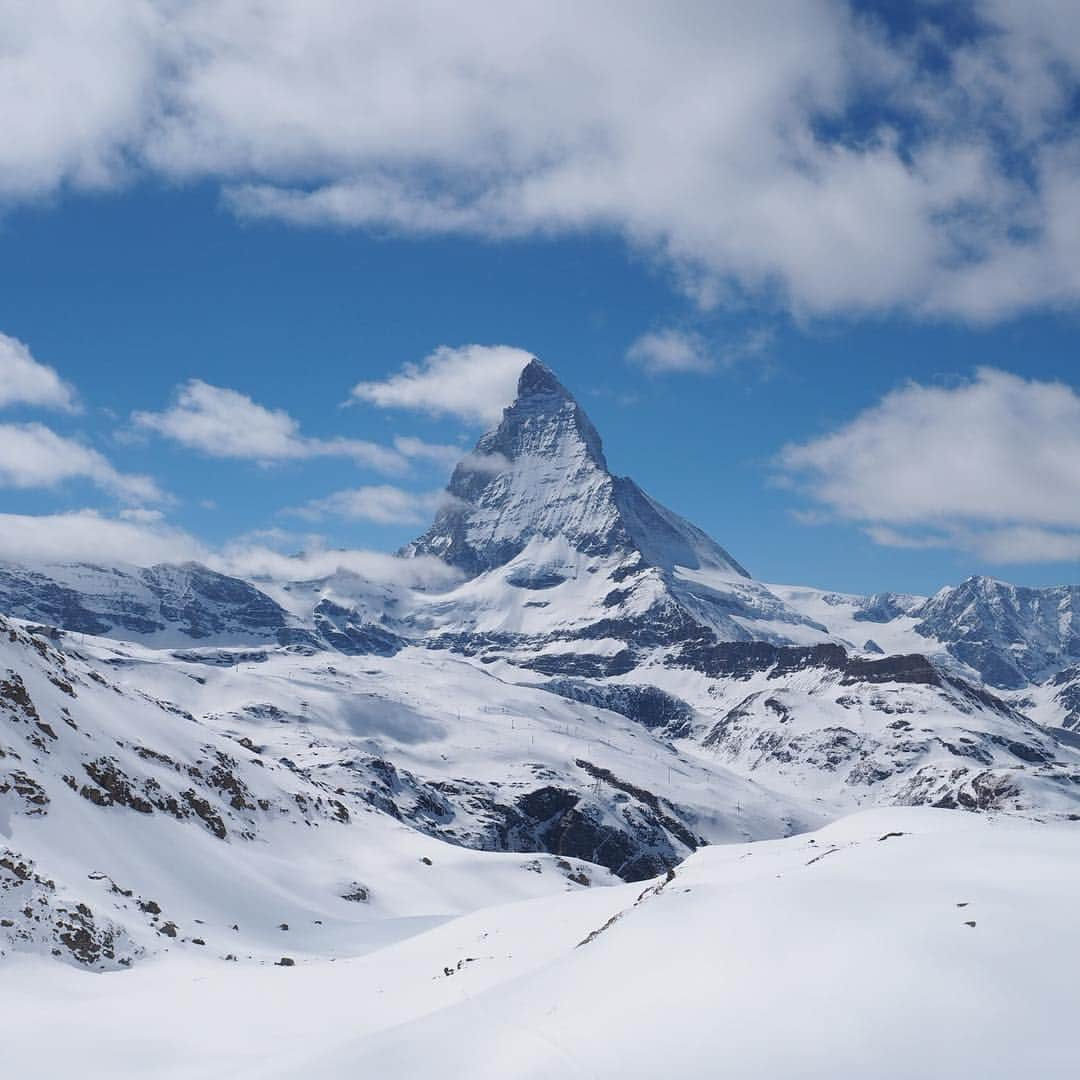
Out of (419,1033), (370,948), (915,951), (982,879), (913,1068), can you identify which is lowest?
(370,948)

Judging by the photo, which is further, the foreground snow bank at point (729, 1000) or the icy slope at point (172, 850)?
the icy slope at point (172, 850)

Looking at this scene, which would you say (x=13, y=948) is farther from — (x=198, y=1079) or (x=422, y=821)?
(x=422, y=821)

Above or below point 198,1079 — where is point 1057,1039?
above

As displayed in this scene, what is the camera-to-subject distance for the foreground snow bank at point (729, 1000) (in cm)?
1366

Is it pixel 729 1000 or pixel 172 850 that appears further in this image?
pixel 172 850

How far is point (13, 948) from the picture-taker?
96.3 ft

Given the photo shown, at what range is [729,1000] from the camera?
15.2 meters

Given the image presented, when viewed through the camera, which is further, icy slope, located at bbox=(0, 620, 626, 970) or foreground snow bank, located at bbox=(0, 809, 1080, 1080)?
icy slope, located at bbox=(0, 620, 626, 970)

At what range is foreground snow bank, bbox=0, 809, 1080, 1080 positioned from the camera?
44.8 feet

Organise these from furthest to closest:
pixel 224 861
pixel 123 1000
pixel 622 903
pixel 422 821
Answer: pixel 422 821, pixel 224 861, pixel 622 903, pixel 123 1000

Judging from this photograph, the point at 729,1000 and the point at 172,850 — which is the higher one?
the point at 729,1000

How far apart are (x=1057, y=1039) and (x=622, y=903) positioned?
23162 millimetres

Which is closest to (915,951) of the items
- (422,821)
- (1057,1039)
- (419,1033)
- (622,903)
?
(1057,1039)

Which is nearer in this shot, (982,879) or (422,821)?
(982,879)
